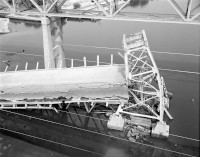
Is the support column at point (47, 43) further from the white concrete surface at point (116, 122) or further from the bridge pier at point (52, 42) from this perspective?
the white concrete surface at point (116, 122)

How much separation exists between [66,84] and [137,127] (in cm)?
656

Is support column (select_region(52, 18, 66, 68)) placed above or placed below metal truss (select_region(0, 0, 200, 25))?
below

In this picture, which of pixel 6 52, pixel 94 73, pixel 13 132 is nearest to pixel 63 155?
pixel 13 132

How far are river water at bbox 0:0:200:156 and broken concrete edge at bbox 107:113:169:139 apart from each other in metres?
1.10

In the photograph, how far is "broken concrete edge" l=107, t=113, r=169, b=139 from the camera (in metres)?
17.8

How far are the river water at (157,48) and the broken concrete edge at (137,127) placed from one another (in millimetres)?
1101

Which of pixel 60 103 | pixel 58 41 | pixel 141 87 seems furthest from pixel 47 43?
pixel 141 87

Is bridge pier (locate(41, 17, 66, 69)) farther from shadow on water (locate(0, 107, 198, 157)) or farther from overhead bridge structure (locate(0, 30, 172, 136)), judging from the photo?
shadow on water (locate(0, 107, 198, 157))

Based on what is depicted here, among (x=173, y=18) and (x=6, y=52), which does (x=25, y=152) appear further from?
(x=6, y=52)

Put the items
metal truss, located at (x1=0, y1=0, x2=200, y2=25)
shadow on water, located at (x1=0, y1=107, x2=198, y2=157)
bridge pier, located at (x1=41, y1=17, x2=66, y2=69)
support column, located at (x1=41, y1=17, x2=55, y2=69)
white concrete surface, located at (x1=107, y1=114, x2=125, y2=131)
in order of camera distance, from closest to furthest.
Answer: metal truss, located at (x1=0, y1=0, x2=200, y2=25), shadow on water, located at (x1=0, y1=107, x2=198, y2=157), white concrete surface, located at (x1=107, y1=114, x2=125, y2=131), support column, located at (x1=41, y1=17, x2=55, y2=69), bridge pier, located at (x1=41, y1=17, x2=66, y2=69)

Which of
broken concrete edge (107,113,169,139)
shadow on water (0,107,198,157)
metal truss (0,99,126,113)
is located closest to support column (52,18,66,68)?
metal truss (0,99,126,113)

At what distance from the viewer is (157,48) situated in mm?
33875

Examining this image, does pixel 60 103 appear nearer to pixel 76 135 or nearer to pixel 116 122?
pixel 76 135

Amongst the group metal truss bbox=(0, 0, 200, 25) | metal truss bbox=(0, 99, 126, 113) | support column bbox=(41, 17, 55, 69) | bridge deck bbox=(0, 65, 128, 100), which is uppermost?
metal truss bbox=(0, 0, 200, 25)
